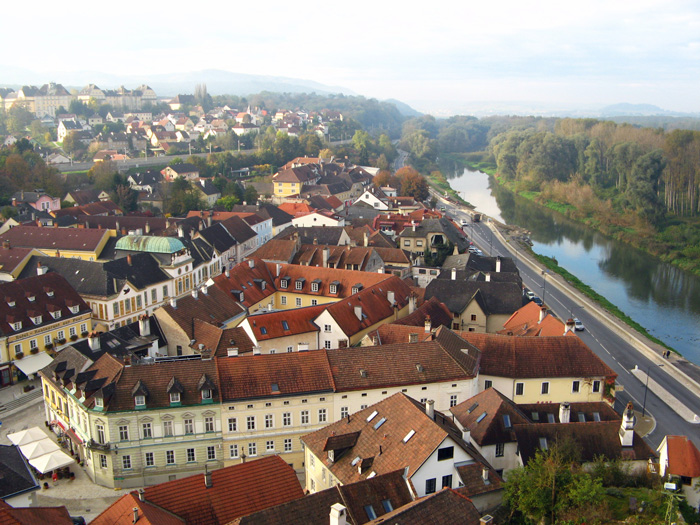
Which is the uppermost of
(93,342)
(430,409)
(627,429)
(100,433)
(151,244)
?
(151,244)

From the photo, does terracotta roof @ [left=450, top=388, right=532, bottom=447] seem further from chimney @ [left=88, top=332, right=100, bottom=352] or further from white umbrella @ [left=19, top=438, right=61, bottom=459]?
chimney @ [left=88, top=332, right=100, bottom=352]

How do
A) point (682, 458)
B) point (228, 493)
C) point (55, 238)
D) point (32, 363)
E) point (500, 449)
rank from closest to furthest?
point (228, 493) → point (682, 458) → point (500, 449) → point (32, 363) → point (55, 238)

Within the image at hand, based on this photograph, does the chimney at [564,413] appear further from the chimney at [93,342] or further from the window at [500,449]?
the chimney at [93,342]

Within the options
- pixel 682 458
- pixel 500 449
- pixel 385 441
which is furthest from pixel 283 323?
pixel 682 458

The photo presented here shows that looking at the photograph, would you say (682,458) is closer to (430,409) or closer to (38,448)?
(430,409)

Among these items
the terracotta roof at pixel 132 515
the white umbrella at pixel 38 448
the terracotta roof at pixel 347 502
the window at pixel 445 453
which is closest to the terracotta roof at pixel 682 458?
the window at pixel 445 453

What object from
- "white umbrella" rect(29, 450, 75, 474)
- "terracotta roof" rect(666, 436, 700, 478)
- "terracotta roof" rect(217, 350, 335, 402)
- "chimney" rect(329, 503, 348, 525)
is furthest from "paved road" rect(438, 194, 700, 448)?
"white umbrella" rect(29, 450, 75, 474)
